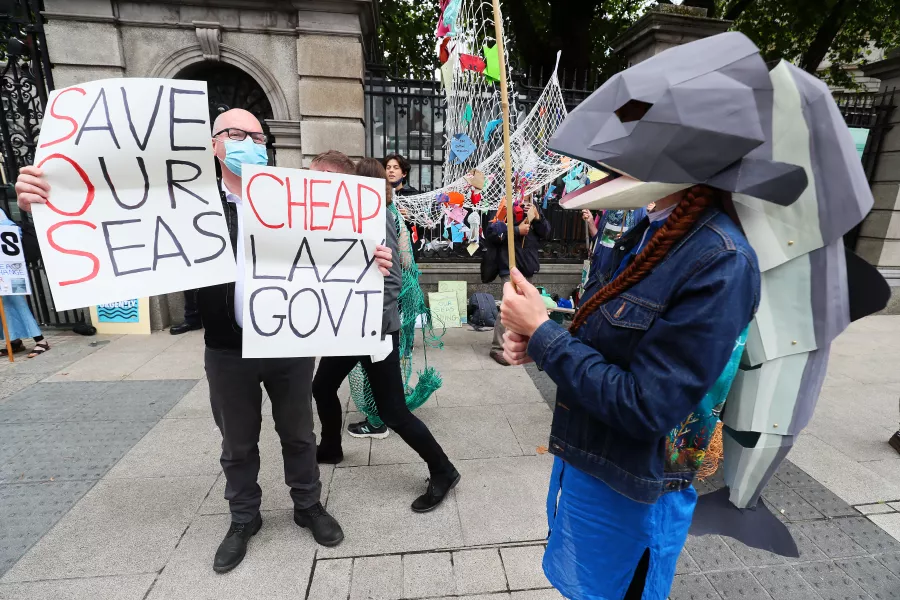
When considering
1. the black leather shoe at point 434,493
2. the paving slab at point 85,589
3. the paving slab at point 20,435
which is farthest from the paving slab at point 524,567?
the paving slab at point 20,435

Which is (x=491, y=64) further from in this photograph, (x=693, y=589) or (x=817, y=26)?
(x=817, y=26)

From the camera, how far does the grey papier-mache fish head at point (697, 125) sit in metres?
0.86

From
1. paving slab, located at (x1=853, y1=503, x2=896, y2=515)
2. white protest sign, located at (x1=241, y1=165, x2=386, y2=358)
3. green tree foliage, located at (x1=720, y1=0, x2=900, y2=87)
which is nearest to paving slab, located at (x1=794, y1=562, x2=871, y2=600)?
paving slab, located at (x1=853, y1=503, x2=896, y2=515)

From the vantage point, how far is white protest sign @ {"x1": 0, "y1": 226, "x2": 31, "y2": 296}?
14.6 feet

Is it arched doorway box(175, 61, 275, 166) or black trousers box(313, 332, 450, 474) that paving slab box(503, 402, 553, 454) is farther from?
arched doorway box(175, 61, 275, 166)

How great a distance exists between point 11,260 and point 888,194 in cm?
1173

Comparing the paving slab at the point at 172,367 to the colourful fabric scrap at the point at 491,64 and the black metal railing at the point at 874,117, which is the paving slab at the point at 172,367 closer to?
the colourful fabric scrap at the point at 491,64

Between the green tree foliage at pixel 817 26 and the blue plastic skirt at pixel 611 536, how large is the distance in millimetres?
11555

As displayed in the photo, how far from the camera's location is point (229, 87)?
18.6 feet

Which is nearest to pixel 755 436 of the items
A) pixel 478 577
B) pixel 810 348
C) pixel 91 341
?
pixel 810 348

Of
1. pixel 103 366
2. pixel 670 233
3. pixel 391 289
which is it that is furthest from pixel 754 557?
pixel 103 366

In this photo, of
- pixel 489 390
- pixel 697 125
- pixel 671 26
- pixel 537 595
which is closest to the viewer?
pixel 697 125

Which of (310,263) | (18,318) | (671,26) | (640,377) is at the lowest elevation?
(18,318)

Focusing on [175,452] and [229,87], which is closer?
[175,452]
